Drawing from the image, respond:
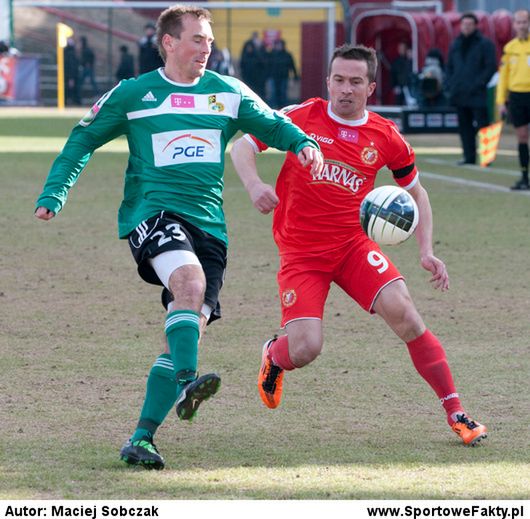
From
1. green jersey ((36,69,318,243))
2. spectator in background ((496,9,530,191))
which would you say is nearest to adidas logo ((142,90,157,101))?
green jersey ((36,69,318,243))

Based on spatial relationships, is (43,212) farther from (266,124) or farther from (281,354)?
(281,354)

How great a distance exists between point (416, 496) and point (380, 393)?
197 centimetres

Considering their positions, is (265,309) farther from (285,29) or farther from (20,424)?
(285,29)

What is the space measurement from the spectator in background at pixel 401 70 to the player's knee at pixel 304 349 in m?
25.9

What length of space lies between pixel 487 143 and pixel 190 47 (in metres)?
15.4

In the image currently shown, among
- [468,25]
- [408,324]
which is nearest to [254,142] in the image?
[408,324]

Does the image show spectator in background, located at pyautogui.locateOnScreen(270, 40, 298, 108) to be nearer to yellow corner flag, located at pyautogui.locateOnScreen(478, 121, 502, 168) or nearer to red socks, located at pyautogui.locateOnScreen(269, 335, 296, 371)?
yellow corner flag, located at pyautogui.locateOnScreen(478, 121, 502, 168)

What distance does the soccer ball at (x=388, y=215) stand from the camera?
6.27m

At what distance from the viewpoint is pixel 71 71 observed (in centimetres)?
4050

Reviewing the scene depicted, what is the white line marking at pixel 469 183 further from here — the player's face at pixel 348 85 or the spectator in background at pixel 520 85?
the player's face at pixel 348 85

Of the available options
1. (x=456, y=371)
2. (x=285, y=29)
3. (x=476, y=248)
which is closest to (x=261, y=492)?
(x=456, y=371)

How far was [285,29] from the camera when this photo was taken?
46.0 m

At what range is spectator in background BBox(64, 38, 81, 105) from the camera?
4012 cm

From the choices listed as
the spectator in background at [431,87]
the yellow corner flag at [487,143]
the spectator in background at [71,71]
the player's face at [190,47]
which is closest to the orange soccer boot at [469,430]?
the player's face at [190,47]
